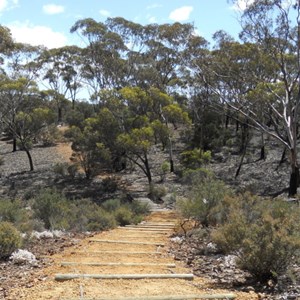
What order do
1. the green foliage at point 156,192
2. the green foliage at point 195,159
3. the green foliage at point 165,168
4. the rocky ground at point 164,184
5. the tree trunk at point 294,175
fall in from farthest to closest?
the green foliage at point 165,168, the green foliage at point 195,159, the green foliage at point 156,192, the tree trunk at point 294,175, the rocky ground at point 164,184

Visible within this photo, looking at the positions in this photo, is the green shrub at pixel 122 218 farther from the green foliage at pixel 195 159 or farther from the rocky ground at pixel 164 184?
the green foliage at pixel 195 159

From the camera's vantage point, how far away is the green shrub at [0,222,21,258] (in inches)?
303

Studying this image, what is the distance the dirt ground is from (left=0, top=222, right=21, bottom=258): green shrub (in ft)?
2.51

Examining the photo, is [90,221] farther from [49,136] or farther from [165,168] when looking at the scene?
[49,136]

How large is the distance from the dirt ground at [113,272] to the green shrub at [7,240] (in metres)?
0.77

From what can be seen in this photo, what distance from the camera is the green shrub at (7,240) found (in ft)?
25.2

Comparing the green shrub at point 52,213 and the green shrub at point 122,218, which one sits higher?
the green shrub at point 52,213

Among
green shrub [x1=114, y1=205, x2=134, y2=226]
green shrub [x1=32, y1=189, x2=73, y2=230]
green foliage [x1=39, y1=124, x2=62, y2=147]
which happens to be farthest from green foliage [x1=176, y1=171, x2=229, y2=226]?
green foliage [x1=39, y1=124, x2=62, y2=147]

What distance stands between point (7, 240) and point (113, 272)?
84.7 inches

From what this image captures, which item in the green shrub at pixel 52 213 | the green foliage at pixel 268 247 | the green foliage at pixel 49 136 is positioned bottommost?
the green shrub at pixel 52 213

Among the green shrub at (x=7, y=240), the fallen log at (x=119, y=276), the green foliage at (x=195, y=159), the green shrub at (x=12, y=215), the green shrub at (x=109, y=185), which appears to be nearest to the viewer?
the fallen log at (x=119, y=276)

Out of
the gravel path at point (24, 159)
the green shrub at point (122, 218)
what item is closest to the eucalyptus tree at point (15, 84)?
the gravel path at point (24, 159)

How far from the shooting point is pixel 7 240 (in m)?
7.71

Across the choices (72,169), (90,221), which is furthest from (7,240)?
(72,169)
